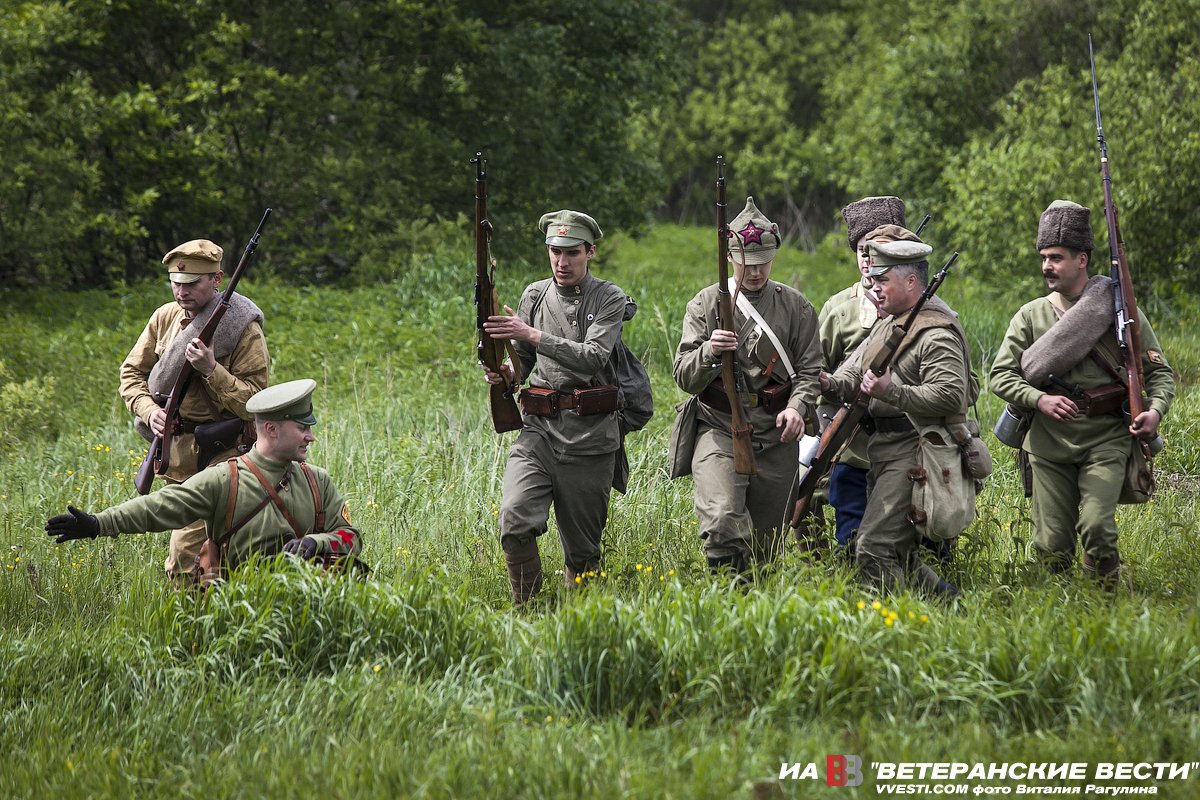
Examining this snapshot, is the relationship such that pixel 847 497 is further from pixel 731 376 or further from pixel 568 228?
pixel 568 228

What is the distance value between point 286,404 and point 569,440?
1447mm

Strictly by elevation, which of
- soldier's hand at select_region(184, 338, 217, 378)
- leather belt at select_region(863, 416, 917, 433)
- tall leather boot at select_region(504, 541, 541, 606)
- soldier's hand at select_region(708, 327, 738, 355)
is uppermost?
soldier's hand at select_region(708, 327, 738, 355)

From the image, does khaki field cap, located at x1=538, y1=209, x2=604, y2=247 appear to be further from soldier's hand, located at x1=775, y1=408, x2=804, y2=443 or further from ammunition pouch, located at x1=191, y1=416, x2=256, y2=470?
ammunition pouch, located at x1=191, y1=416, x2=256, y2=470

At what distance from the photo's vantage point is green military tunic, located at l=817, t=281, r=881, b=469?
6.66 metres

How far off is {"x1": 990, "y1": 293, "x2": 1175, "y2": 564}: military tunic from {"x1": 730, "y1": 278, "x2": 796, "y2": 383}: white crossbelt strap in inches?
37.7

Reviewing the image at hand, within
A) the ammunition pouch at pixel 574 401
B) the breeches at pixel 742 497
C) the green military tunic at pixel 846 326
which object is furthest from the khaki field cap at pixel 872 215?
the ammunition pouch at pixel 574 401

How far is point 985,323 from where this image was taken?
1350 cm

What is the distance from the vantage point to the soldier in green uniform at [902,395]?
19.6ft

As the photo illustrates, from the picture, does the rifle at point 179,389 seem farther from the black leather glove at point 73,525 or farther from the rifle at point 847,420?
the rifle at point 847,420

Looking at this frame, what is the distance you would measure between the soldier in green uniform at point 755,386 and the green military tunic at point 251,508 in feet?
5.65

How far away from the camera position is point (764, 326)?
6363mm

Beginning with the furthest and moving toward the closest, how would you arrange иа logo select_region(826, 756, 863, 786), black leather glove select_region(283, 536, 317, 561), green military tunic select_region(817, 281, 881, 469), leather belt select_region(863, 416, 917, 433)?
1. green military tunic select_region(817, 281, 881, 469)
2. leather belt select_region(863, 416, 917, 433)
3. black leather glove select_region(283, 536, 317, 561)
4. иа logo select_region(826, 756, 863, 786)

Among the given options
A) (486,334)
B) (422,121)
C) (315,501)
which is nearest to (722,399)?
(486,334)

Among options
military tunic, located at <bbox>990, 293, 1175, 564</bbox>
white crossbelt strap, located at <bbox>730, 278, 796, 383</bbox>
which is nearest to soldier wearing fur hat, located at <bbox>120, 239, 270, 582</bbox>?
white crossbelt strap, located at <bbox>730, 278, 796, 383</bbox>
